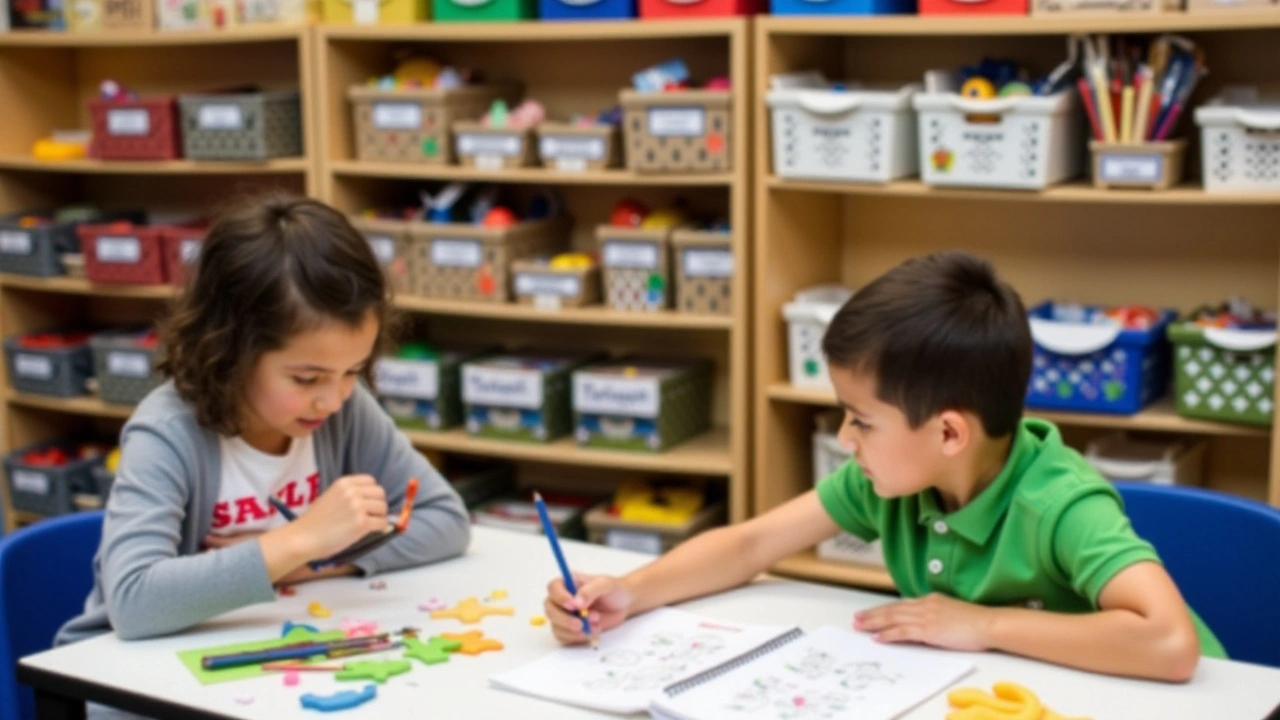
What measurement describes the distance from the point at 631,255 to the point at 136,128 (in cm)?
133

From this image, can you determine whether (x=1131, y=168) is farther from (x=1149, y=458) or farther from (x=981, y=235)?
(x=1149, y=458)

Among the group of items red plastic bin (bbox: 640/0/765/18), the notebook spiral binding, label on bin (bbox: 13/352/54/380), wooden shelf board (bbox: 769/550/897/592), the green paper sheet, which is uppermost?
red plastic bin (bbox: 640/0/765/18)

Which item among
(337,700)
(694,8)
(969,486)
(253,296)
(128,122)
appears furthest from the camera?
(128,122)

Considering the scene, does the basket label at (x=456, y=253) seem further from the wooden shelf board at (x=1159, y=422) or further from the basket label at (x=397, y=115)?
the wooden shelf board at (x=1159, y=422)

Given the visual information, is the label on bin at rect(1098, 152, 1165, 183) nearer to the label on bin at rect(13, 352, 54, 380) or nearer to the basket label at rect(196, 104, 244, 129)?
the basket label at rect(196, 104, 244, 129)

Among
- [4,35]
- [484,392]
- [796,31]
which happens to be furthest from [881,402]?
[4,35]

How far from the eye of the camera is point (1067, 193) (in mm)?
2707

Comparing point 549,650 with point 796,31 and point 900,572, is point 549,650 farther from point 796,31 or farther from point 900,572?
point 796,31

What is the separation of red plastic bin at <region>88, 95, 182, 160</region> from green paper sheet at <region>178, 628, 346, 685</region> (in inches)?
89.0

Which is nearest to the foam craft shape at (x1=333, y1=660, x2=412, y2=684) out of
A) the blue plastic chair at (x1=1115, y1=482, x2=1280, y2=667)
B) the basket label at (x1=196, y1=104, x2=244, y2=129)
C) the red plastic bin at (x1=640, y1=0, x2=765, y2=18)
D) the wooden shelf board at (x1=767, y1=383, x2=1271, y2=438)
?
the blue plastic chair at (x1=1115, y1=482, x2=1280, y2=667)

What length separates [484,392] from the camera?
3.31 metres

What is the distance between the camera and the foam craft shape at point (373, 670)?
4.88 ft

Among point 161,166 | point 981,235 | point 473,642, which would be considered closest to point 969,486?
point 473,642

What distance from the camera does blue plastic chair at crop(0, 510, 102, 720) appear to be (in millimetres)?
1752
